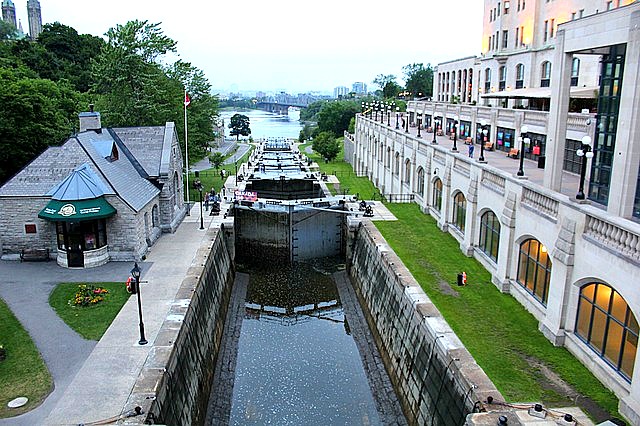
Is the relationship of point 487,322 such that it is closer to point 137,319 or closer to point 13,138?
point 137,319

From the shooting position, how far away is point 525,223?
2180cm

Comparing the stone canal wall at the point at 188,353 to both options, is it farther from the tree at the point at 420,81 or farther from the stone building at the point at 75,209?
the tree at the point at 420,81

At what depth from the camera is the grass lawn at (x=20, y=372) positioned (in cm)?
1584

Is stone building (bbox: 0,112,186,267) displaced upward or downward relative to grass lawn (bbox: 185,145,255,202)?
upward

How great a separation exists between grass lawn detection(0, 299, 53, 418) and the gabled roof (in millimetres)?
8136

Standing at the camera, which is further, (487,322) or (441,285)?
(441,285)

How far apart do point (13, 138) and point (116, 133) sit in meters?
7.90

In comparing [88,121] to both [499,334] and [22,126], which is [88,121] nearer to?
[22,126]


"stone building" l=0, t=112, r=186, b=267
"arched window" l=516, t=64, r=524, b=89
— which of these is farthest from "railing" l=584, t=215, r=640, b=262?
"arched window" l=516, t=64, r=524, b=89

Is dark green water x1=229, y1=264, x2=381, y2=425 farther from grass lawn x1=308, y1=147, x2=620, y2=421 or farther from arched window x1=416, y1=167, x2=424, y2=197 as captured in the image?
arched window x1=416, y1=167, x2=424, y2=197

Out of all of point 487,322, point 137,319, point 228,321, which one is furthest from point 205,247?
point 487,322

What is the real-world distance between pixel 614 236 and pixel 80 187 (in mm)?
24220

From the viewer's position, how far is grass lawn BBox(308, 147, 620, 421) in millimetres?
15414

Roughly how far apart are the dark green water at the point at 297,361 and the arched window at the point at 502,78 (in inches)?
1343
